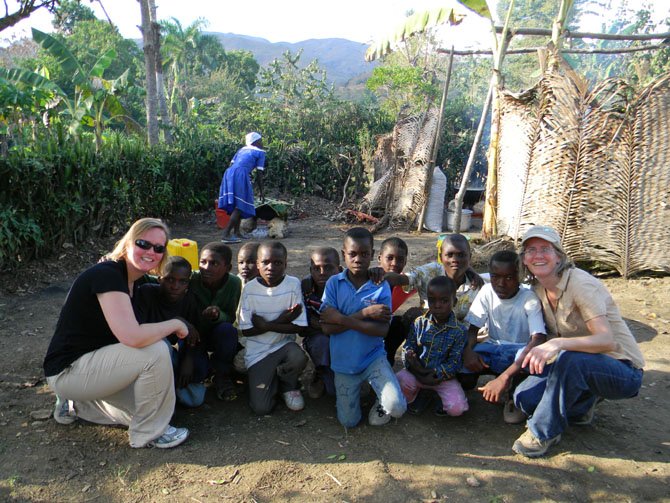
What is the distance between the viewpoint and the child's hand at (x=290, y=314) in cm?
324

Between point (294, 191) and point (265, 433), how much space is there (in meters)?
9.81

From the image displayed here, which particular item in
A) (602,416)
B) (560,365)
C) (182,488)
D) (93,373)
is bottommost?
(182,488)

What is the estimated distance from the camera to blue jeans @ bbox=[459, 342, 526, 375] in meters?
3.15

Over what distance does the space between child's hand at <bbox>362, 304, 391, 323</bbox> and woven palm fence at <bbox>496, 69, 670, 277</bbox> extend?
400 cm

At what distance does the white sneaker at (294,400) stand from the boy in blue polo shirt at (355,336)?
29cm

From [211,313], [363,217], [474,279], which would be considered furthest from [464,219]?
[211,313]

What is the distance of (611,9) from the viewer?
4059 centimetres

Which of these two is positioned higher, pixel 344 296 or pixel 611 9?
pixel 611 9

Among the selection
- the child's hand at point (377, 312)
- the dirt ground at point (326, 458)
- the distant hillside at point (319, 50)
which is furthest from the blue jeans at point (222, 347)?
the distant hillside at point (319, 50)

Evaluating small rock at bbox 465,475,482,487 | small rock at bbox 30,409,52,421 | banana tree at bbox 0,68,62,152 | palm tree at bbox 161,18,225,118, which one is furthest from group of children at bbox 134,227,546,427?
palm tree at bbox 161,18,225,118

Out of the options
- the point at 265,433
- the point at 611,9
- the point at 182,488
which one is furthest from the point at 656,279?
the point at 611,9

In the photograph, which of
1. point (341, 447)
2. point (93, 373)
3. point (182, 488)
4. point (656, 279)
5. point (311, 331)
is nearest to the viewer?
point (182, 488)

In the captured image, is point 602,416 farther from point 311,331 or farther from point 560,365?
point 311,331

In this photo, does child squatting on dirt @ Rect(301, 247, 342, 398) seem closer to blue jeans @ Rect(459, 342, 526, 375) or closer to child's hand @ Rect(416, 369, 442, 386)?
child's hand @ Rect(416, 369, 442, 386)
